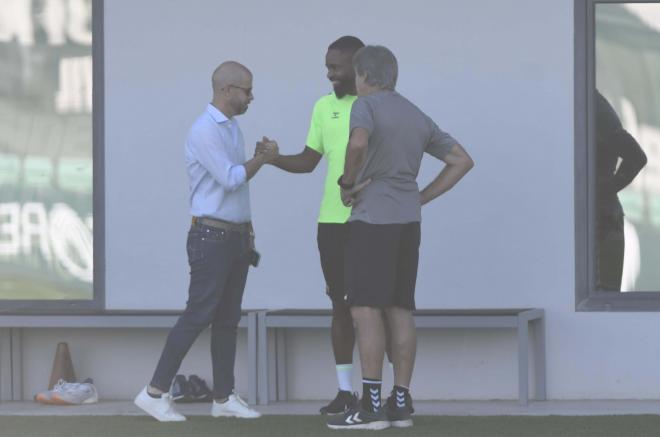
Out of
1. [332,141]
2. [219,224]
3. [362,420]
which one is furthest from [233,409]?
[332,141]

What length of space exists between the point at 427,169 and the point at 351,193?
1.55 m

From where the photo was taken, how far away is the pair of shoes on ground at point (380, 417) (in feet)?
19.9

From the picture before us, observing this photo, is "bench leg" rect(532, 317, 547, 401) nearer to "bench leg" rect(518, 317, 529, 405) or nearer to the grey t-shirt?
"bench leg" rect(518, 317, 529, 405)

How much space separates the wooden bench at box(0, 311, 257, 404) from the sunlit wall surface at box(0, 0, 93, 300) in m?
0.38

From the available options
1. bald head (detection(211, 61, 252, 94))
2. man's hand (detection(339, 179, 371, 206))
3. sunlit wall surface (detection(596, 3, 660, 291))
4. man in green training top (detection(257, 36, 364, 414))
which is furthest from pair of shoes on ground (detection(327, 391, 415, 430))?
sunlit wall surface (detection(596, 3, 660, 291))

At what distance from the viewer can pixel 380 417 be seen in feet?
19.9

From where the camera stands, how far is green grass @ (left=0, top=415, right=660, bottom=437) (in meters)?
6.09

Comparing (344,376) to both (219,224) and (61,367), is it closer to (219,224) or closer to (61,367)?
(219,224)

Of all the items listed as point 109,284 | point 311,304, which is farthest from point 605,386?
point 109,284

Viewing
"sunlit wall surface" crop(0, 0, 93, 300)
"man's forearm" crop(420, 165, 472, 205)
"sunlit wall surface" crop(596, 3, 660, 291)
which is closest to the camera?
"man's forearm" crop(420, 165, 472, 205)

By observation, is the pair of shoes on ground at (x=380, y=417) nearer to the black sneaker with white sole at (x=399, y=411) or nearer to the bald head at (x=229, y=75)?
the black sneaker with white sole at (x=399, y=411)

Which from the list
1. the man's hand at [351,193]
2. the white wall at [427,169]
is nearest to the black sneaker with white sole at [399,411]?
the man's hand at [351,193]

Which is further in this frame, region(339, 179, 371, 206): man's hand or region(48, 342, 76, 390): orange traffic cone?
region(48, 342, 76, 390): orange traffic cone

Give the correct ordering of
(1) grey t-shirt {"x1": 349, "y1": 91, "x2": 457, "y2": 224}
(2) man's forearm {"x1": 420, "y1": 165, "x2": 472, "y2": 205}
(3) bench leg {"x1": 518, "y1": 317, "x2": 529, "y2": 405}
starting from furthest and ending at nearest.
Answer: (3) bench leg {"x1": 518, "y1": 317, "x2": 529, "y2": 405}
(2) man's forearm {"x1": 420, "y1": 165, "x2": 472, "y2": 205}
(1) grey t-shirt {"x1": 349, "y1": 91, "x2": 457, "y2": 224}
